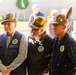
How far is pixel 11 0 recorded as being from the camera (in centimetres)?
771

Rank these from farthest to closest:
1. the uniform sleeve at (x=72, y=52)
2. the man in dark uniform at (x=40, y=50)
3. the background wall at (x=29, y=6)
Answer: the background wall at (x=29, y=6)
the man in dark uniform at (x=40, y=50)
the uniform sleeve at (x=72, y=52)

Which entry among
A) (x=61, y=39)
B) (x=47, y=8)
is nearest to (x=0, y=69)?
(x=61, y=39)

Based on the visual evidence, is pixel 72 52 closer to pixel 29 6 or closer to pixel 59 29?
pixel 59 29

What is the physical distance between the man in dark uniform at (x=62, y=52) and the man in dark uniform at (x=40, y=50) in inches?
4.5

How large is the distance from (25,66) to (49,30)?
0.64 meters

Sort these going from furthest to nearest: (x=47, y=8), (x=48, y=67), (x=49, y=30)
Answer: (x=47, y=8) → (x=49, y=30) → (x=48, y=67)

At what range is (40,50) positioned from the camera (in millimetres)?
2355

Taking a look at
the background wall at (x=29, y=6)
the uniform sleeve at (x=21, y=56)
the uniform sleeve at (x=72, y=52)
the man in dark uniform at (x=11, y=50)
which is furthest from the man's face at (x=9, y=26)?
the background wall at (x=29, y=6)

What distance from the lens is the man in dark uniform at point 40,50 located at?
7.70ft

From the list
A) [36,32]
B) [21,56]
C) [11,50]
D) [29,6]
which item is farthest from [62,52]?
[29,6]

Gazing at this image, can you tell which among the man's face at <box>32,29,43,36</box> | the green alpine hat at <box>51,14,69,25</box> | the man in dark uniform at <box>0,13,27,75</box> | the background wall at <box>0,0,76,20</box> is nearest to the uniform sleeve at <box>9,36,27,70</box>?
the man in dark uniform at <box>0,13,27,75</box>

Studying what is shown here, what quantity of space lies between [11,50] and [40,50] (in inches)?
12.7

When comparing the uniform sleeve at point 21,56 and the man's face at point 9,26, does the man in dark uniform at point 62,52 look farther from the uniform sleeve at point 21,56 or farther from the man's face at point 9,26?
the man's face at point 9,26

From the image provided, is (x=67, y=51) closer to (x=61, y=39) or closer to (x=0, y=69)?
(x=61, y=39)
